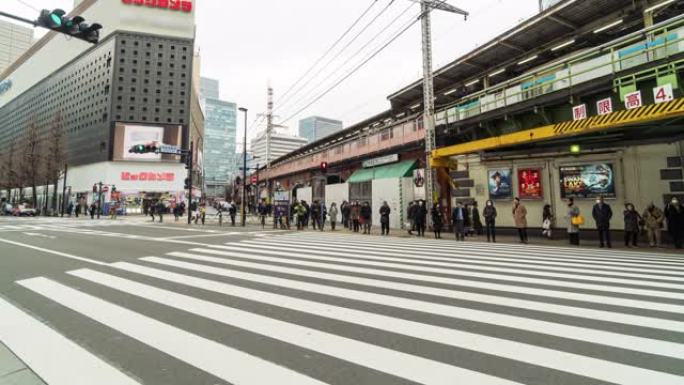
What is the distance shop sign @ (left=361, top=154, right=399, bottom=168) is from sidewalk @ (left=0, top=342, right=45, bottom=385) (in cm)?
2087

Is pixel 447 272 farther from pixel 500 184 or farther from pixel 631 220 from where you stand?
pixel 500 184

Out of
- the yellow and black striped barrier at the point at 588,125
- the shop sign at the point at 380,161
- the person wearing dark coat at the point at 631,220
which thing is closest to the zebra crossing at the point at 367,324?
the yellow and black striped barrier at the point at 588,125

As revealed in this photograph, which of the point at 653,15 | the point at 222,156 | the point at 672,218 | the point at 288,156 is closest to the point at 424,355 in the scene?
the point at 672,218

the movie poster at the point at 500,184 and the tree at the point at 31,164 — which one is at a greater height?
the tree at the point at 31,164

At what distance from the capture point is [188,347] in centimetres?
302

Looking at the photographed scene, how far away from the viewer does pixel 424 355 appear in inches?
110

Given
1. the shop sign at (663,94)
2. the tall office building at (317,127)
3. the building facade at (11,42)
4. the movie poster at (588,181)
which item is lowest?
the movie poster at (588,181)

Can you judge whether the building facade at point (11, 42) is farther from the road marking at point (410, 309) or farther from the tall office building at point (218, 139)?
the road marking at point (410, 309)

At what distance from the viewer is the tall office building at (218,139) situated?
11786 centimetres

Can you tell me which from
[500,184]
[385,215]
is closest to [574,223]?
[500,184]

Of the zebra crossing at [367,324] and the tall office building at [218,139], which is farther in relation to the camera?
the tall office building at [218,139]

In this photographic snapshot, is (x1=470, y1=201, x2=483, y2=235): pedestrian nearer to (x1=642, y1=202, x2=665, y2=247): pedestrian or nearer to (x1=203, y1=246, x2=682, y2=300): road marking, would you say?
(x1=642, y1=202, x2=665, y2=247): pedestrian

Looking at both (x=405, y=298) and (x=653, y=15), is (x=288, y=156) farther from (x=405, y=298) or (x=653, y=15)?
(x=405, y=298)

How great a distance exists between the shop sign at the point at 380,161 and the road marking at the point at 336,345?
62.3 ft
